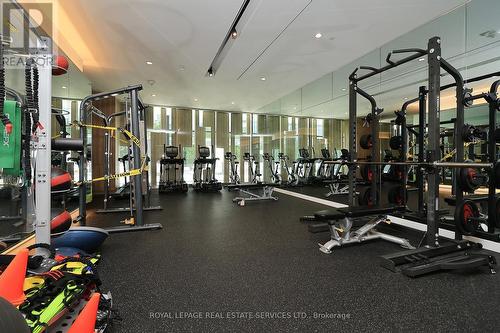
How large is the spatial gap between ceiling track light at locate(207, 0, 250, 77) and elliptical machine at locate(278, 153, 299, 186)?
14.1 feet

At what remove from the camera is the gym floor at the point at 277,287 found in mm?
1514

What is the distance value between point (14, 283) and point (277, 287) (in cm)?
169

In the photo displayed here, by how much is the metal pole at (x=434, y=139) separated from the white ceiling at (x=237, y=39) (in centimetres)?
145

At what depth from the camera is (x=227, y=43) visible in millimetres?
4504

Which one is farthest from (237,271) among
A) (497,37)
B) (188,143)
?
(188,143)

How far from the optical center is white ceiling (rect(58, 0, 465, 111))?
11.1 feet

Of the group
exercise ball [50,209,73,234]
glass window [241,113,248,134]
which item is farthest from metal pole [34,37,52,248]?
glass window [241,113,248,134]

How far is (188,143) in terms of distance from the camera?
1009 centimetres

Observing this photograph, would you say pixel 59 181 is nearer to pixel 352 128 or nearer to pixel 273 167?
pixel 352 128

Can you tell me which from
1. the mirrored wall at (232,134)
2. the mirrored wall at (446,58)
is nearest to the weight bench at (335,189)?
the mirrored wall at (232,134)

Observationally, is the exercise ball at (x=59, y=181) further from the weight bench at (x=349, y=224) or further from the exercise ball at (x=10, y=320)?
the weight bench at (x=349, y=224)

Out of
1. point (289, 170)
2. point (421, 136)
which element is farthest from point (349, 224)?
point (289, 170)

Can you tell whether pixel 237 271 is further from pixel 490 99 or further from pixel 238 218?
pixel 490 99

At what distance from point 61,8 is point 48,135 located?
9.13 ft
